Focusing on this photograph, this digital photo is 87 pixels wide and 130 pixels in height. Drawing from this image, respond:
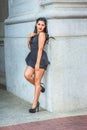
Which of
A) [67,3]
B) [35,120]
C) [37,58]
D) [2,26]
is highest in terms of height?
[67,3]

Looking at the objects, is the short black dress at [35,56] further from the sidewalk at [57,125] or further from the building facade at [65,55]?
the sidewalk at [57,125]

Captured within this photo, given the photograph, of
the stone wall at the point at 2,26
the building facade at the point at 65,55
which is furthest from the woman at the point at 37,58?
the stone wall at the point at 2,26

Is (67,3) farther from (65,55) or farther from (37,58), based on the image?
(37,58)

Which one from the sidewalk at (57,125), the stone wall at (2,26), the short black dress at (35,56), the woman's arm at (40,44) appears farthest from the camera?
the stone wall at (2,26)

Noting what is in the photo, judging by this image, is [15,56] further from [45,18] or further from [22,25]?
[45,18]

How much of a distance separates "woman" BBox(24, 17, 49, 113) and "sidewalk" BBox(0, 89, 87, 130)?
329mm

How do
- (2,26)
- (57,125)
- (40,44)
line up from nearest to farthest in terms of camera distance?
1. (57,125)
2. (40,44)
3. (2,26)

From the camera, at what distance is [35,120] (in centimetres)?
759

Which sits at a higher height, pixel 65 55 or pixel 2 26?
pixel 2 26

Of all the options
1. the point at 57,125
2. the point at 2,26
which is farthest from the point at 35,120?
the point at 2,26

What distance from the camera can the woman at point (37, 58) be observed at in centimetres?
795

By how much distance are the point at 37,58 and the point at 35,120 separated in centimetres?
126

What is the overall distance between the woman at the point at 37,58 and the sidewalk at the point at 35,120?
1.08ft

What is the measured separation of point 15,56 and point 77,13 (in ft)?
8.60
